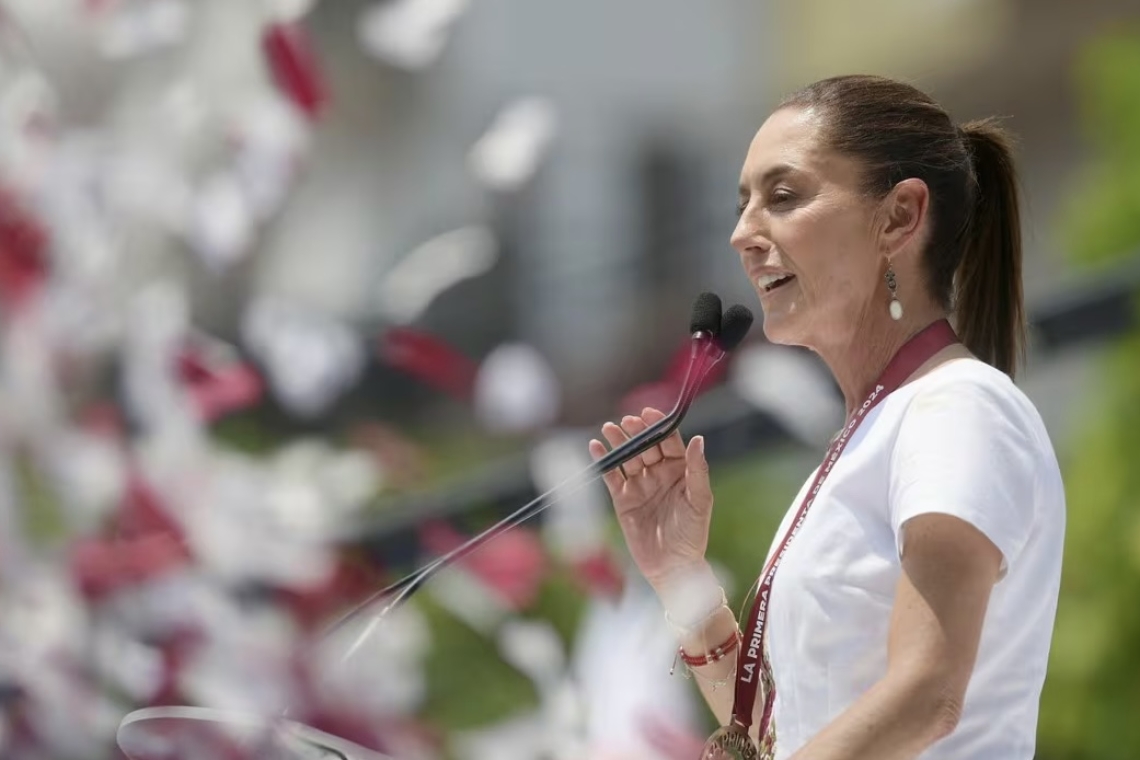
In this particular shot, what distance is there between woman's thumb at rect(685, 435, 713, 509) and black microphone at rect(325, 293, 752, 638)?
5 cm

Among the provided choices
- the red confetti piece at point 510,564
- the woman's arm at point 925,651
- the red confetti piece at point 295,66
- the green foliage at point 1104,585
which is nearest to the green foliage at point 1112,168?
the green foliage at point 1104,585

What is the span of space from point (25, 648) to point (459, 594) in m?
1.16

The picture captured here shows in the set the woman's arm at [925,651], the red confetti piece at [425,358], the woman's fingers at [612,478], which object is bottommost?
the woman's arm at [925,651]

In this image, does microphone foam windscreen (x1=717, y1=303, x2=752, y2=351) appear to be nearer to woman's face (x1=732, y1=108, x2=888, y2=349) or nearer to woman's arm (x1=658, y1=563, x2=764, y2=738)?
woman's face (x1=732, y1=108, x2=888, y2=349)

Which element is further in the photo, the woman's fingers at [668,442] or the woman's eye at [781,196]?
the woman's fingers at [668,442]

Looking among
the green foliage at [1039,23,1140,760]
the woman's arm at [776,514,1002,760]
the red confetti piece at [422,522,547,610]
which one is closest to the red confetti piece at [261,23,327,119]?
the red confetti piece at [422,522,547,610]

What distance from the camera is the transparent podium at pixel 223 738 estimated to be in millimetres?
1557

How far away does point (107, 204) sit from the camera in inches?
116

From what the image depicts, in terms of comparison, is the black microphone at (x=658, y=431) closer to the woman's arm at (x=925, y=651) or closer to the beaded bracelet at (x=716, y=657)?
the beaded bracelet at (x=716, y=657)

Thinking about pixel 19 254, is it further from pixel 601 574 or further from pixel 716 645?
pixel 716 645

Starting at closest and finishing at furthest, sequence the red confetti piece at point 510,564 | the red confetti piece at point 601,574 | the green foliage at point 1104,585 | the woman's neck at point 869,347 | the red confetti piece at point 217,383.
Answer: the woman's neck at point 869,347, the red confetti piece at point 217,383, the red confetti piece at point 601,574, the red confetti piece at point 510,564, the green foliage at point 1104,585

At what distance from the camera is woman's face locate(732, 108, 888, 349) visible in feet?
5.37

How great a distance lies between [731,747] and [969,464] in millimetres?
362

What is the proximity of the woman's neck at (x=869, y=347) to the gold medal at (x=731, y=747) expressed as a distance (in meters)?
0.28
